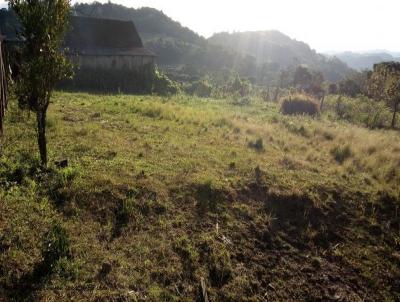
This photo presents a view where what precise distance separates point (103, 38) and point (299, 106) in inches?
758

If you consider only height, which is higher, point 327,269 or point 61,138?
point 61,138

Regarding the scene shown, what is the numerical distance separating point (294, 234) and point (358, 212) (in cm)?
249

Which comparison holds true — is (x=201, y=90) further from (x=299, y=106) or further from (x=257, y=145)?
(x=257, y=145)

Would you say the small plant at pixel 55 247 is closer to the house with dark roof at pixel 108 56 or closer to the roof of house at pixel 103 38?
the house with dark roof at pixel 108 56

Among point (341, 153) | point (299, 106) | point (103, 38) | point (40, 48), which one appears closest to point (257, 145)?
point (341, 153)

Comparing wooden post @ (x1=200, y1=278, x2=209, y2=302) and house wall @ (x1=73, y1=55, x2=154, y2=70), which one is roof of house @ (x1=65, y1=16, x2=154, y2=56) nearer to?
house wall @ (x1=73, y1=55, x2=154, y2=70)

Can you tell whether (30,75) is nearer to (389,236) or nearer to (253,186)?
(253,186)

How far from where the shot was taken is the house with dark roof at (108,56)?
30562 millimetres

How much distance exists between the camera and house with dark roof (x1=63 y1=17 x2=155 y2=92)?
30562 mm

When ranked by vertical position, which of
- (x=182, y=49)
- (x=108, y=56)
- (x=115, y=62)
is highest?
(x=182, y=49)

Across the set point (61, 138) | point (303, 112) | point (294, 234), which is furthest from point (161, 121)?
point (303, 112)

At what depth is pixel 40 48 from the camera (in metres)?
8.36

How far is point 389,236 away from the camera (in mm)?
8820

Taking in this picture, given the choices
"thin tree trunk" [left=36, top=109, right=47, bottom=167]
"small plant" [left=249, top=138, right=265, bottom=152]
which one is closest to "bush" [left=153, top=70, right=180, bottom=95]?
"small plant" [left=249, top=138, right=265, bottom=152]
